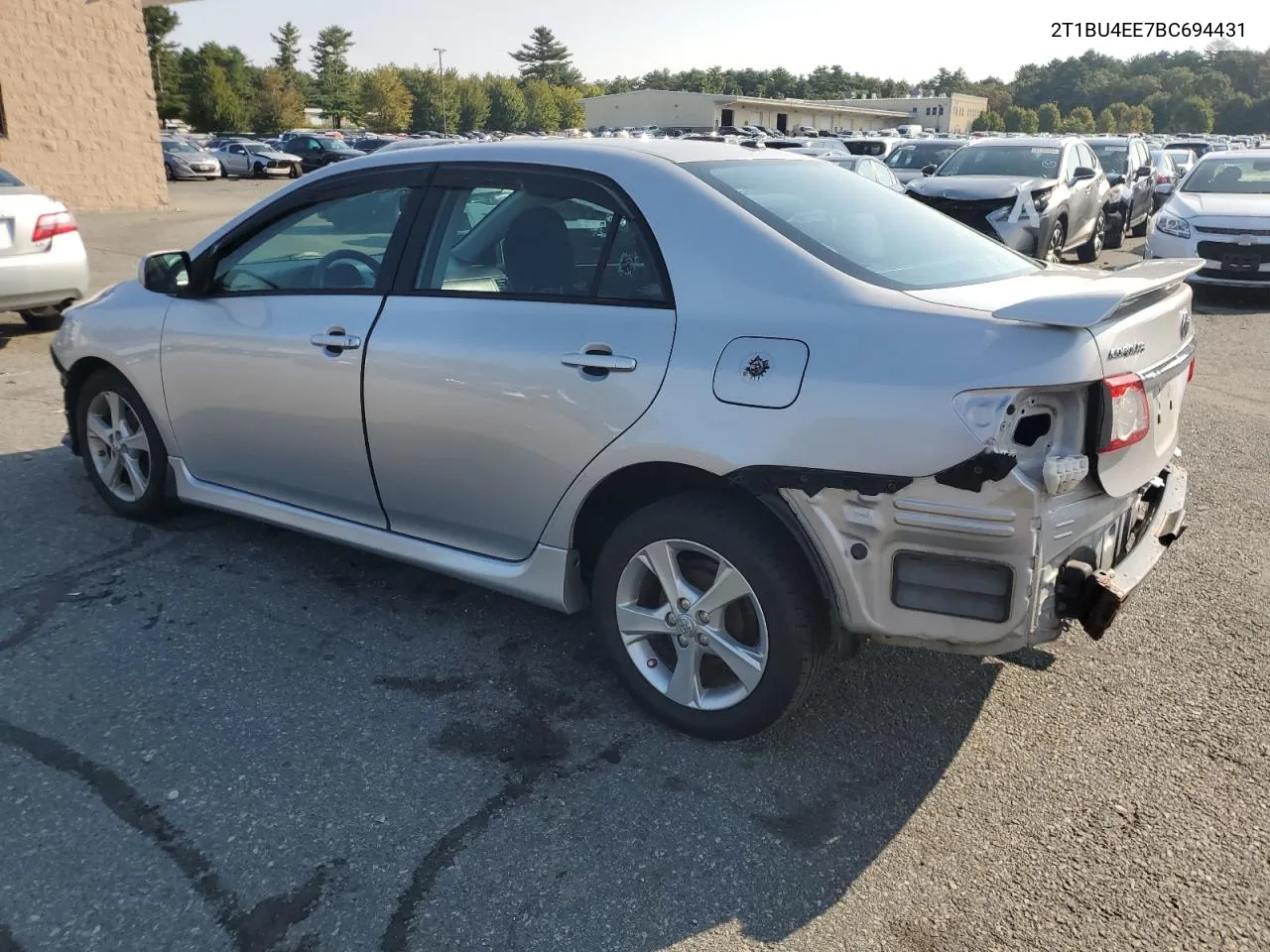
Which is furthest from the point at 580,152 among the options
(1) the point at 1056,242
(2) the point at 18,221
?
(1) the point at 1056,242

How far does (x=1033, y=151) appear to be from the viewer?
13.6 metres

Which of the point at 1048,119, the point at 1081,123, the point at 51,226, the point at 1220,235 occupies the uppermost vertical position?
the point at 1048,119

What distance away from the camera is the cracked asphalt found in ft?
8.04

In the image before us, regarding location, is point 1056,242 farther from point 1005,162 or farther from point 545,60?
point 545,60

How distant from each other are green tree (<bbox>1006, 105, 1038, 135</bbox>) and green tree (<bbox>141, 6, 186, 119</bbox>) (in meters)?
83.0

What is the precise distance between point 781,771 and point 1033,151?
504 inches

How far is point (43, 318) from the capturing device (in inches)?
384

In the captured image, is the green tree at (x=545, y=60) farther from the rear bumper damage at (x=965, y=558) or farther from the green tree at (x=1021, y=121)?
the rear bumper damage at (x=965, y=558)

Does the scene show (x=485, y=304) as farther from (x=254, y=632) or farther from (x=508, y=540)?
(x=254, y=632)

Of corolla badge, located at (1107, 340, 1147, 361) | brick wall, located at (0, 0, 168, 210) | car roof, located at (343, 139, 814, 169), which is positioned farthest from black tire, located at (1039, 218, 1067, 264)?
brick wall, located at (0, 0, 168, 210)

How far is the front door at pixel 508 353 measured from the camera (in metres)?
3.09

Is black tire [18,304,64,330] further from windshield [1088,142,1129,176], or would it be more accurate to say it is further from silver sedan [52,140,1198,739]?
windshield [1088,142,1129,176]

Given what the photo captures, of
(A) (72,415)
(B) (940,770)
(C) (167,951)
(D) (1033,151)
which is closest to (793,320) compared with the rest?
(B) (940,770)

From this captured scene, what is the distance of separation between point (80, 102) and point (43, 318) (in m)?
12.6
